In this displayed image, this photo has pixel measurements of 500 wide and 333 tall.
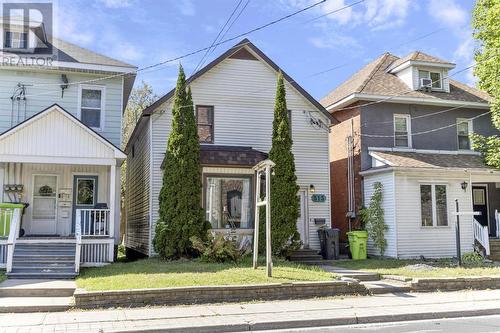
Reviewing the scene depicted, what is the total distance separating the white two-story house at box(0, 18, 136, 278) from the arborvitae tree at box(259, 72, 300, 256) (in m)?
4.95

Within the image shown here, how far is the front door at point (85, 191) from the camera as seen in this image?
17.4 meters

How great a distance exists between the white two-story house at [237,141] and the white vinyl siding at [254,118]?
0.04 m

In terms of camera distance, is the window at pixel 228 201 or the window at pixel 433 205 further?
the window at pixel 433 205

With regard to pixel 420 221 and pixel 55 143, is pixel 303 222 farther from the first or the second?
pixel 55 143

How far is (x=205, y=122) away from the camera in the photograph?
59.9 feet

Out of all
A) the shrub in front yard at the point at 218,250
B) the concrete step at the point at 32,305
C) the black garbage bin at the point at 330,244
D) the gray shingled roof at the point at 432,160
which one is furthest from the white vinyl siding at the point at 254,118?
the concrete step at the point at 32,305

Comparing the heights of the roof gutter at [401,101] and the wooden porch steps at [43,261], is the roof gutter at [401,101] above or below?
above

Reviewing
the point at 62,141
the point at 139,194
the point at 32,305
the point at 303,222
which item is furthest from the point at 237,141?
the point at 32,305

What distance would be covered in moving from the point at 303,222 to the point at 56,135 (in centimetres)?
925

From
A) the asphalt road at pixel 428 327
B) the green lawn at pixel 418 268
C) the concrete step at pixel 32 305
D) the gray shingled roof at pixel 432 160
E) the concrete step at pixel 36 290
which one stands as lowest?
the asphalt road at pixel 428 327

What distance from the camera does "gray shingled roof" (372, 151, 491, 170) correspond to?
1848 cm

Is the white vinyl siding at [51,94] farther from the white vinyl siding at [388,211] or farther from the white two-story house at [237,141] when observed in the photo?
the white vinyl siding at [388,211]

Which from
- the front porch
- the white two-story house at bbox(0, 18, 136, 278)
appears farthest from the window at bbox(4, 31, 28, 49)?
the front porch

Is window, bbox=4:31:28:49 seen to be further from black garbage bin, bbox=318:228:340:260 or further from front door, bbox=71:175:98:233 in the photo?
black garbage bin, bbox=318:228:340:260
